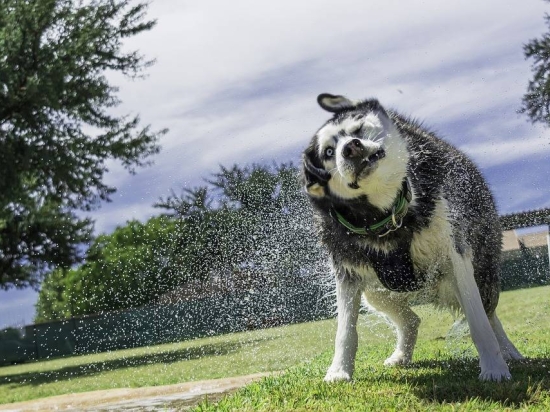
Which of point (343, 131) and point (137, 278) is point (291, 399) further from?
point (137, 278)

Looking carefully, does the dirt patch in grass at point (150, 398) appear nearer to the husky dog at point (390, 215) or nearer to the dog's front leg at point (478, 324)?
the husky dog at point (390, 215)

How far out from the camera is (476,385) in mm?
4871

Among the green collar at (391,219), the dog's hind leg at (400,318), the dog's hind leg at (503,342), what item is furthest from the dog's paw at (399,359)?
the green collar at (391,219)

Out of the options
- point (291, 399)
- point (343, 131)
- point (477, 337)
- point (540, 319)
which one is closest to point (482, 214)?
point (477, 337)

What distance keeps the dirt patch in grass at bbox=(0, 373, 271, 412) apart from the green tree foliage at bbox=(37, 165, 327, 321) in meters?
3.57

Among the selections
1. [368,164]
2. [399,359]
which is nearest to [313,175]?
[368,164]

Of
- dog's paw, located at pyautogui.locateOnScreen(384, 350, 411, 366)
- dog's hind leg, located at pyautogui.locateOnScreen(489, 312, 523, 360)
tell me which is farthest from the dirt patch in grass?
dog's hind leg, located at pyautogui.locateOnScreen(489, 312, 523, 360)

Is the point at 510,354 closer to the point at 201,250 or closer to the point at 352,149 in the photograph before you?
the point at 352,149

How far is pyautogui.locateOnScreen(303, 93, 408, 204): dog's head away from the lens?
4645 mm

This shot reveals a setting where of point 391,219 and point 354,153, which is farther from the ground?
point 354,153

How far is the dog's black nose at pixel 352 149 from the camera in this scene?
4.58 m

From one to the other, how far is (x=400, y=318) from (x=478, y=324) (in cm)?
156

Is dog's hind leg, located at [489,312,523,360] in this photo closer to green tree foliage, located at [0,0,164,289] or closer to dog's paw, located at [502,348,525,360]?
dog's paw, located at [502,348,525,360]

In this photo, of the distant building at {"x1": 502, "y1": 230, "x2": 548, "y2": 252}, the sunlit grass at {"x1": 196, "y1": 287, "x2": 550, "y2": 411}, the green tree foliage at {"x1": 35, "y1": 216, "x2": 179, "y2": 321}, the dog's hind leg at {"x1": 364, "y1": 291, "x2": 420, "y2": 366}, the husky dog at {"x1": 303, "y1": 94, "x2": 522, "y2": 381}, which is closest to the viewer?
the sunlit grass at {"x1": 196, "y1": 287, "x2": 550, "y2": 411}
